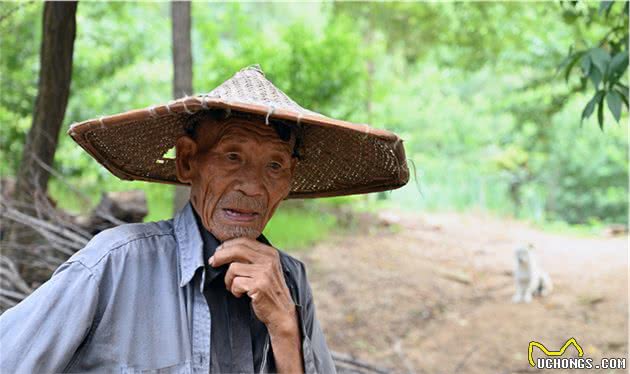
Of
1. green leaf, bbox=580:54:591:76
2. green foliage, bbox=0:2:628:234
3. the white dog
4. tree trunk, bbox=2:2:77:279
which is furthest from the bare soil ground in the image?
tree trunk, bbox=2:2:77:279

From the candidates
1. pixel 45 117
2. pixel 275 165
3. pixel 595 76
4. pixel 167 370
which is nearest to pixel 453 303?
pixel 45 117

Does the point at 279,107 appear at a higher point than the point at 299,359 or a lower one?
higher

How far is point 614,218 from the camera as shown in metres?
15.9

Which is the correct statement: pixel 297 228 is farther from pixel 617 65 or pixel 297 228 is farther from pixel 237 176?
pixel 237 176

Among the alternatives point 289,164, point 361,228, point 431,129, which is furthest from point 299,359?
point 431,129

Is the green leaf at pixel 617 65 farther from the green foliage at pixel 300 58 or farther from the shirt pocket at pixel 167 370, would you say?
the shirt pocket at pixel 167 370

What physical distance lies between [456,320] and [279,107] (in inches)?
233

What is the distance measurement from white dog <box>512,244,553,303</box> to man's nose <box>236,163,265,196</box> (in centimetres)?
644

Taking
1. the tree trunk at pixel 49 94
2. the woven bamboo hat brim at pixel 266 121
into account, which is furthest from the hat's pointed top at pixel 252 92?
the tree trunk at pixel 49 94

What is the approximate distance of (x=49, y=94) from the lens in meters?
3.90

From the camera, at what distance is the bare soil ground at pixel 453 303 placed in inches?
236

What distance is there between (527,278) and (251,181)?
6.61m

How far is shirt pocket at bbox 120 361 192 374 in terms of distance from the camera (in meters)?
1.39

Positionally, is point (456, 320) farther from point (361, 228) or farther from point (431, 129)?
point (431, 129)
